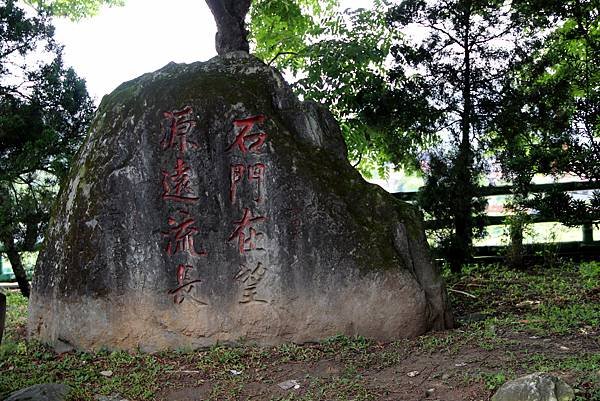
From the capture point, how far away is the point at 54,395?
182 inches

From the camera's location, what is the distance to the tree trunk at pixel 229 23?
31.0 feet

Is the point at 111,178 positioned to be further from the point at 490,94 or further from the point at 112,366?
the point at 490,94

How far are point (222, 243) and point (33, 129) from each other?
423cm

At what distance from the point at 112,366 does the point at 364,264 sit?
7.67ft

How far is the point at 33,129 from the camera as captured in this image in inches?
343

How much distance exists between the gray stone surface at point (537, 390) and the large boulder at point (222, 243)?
1.69 meters

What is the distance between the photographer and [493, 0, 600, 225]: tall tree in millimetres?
8430

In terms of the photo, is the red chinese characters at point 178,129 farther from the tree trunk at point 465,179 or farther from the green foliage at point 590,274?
the green foliage at point 590,274

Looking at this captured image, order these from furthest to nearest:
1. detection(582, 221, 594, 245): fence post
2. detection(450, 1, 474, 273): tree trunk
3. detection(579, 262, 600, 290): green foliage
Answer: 1. detection(582, 221, 594, 245): fence post
2. detection(450, 1, 474, 273): tree trunk
3. detection(579, 262, 600, 290): green foliage

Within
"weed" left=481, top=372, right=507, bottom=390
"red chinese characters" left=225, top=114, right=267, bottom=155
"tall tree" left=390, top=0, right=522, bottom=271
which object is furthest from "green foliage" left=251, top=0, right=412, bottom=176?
"weed" left=481, top=372, right=507, bottom=390

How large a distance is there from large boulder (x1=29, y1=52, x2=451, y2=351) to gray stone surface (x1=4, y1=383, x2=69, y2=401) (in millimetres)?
1140

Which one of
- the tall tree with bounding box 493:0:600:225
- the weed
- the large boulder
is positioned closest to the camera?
the weed

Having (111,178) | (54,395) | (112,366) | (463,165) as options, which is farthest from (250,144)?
(463,165)

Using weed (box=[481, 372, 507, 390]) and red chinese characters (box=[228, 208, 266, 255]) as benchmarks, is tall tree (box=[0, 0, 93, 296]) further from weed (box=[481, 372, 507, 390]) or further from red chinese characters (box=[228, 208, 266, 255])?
weed (box=[481, 372, 507, 390])
